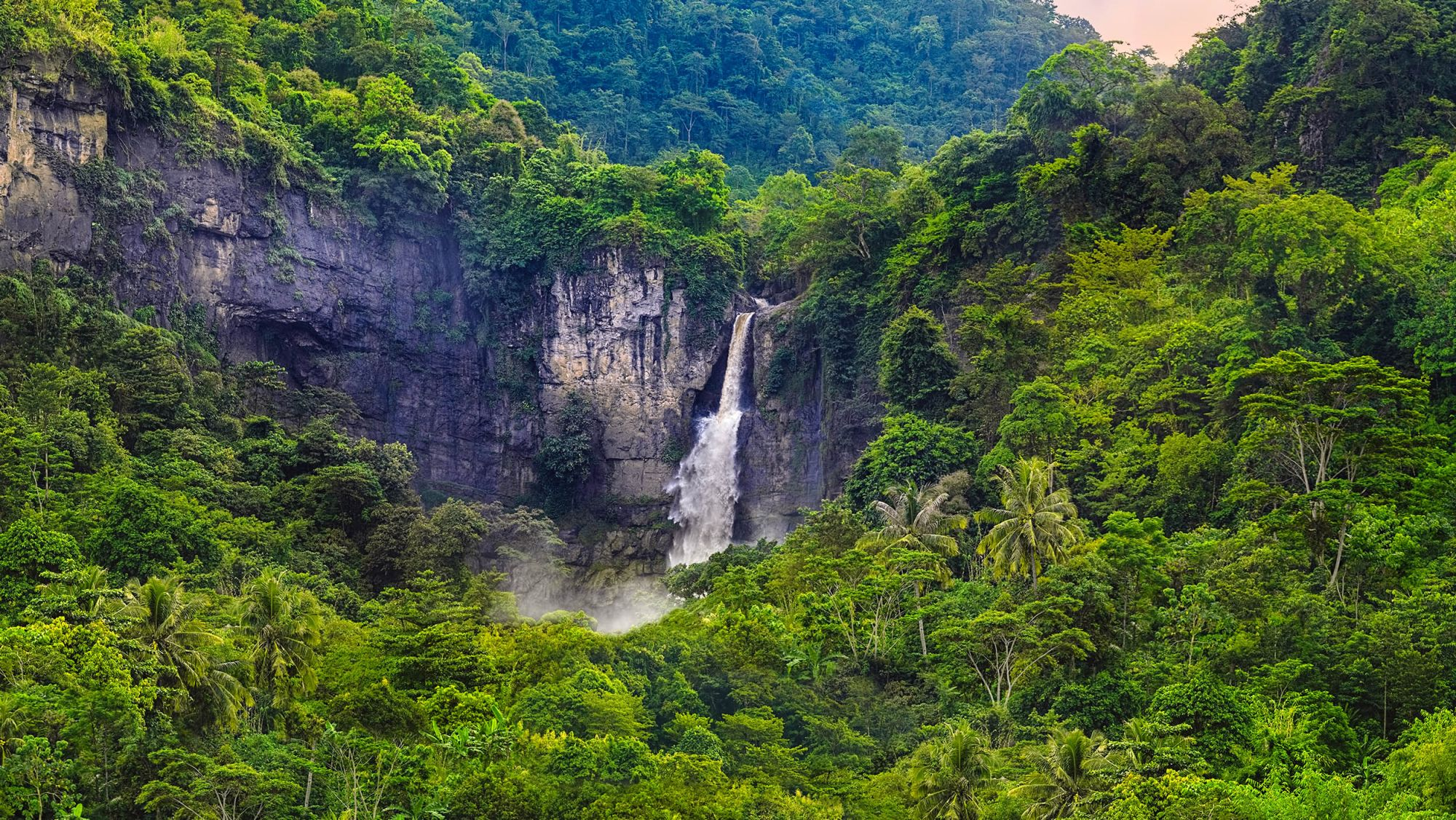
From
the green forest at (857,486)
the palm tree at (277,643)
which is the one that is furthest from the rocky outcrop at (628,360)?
the palm tree at (277,643)

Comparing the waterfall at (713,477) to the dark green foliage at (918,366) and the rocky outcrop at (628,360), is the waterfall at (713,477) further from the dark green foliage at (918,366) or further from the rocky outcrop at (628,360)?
the dark green foliage at (918,366)

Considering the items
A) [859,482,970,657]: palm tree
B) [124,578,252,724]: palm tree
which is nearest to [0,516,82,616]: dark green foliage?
[124,578,252,724]: palm tree

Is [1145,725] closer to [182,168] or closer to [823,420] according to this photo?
[823,420]

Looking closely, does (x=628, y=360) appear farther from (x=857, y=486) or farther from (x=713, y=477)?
(x=857, y=486)

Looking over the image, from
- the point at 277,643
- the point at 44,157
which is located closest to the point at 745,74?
the point at 44,157

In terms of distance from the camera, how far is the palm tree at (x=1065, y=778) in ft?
85.3

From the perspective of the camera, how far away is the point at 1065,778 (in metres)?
26.2

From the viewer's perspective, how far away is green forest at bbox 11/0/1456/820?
2638cm

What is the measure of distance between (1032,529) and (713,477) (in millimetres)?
21710

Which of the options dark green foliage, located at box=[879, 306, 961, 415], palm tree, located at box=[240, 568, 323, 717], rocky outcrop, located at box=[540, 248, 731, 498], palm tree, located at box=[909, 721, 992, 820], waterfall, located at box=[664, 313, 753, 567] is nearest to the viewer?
palm tree, located at box=[909, 721, 992, 820]

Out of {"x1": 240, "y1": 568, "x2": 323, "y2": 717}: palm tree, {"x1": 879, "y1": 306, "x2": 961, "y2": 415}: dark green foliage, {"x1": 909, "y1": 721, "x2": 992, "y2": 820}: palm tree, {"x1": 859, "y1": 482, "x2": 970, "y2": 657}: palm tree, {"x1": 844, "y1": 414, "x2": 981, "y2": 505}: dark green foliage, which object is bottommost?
{"x1": 909, "y1": 721, "x2": 992, "y2": 820}: palm tree

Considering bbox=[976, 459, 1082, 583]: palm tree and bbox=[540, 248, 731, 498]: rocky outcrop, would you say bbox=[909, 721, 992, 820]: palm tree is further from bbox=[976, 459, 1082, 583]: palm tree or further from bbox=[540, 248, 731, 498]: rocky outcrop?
bbox=[540, 248, 731, 498]: rocky outcrop

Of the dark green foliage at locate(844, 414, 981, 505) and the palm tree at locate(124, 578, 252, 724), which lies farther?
the dark green foliage at locate(844, 414, 981, 505)

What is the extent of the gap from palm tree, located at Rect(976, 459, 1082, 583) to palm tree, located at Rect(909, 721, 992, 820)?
278 inches
